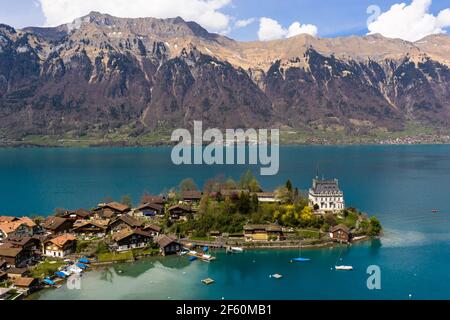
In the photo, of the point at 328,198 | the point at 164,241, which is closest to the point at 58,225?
the point at 164,241

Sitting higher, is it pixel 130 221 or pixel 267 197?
pixel 267 197

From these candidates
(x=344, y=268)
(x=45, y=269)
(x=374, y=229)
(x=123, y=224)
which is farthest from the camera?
(x=123, y=224)

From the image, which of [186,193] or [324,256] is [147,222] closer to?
[186,193]

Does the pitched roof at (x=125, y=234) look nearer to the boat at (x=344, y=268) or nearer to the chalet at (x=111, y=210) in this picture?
the chalet at (x=111, y=210)

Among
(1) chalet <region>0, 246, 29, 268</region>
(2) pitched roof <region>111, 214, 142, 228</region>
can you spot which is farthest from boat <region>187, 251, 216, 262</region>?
(1) chalet <region>0, 246, 29, 268</region>

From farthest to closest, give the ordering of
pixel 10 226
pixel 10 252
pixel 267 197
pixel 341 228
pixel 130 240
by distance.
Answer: pixel 267 197 < pixel 10 226 < pixel 341 228 < pixel 130 240 < pixel 10 252

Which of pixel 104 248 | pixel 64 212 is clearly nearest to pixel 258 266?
pixel 104 248

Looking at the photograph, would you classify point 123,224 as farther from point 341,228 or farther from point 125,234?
point 341,228
